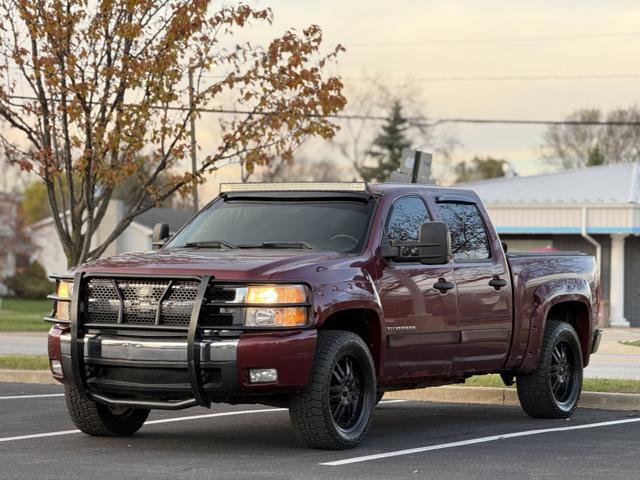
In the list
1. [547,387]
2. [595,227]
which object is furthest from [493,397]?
[595,227]

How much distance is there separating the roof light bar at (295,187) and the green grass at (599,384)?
4189 millimetres

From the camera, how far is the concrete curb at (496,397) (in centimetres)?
1358

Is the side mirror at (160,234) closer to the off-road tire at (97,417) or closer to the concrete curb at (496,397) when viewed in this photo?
the off-road tire at (97,417)

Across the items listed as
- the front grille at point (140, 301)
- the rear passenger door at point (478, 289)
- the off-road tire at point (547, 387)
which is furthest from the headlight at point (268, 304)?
the off-road tire at point (547, 387)

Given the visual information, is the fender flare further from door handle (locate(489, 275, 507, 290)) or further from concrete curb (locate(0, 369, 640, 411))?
concrete curb (locate(0, 369, 640, 411))

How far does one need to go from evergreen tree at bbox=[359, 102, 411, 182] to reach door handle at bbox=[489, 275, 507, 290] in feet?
220

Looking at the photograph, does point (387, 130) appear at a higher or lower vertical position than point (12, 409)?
higher

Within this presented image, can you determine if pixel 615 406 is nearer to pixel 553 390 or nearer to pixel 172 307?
pixel 553 390

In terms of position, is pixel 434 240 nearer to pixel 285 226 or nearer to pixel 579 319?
pixel 285 226

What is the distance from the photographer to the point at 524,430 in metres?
11.7

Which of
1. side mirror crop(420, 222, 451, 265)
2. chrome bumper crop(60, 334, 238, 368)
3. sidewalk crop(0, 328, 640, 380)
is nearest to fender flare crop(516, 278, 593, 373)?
→ side mirror crop(420, 222, 451, 265)

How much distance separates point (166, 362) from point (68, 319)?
1033 mm

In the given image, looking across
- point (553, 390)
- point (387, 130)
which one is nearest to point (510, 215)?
point (553, 390)

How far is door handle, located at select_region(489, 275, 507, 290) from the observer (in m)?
11.9
